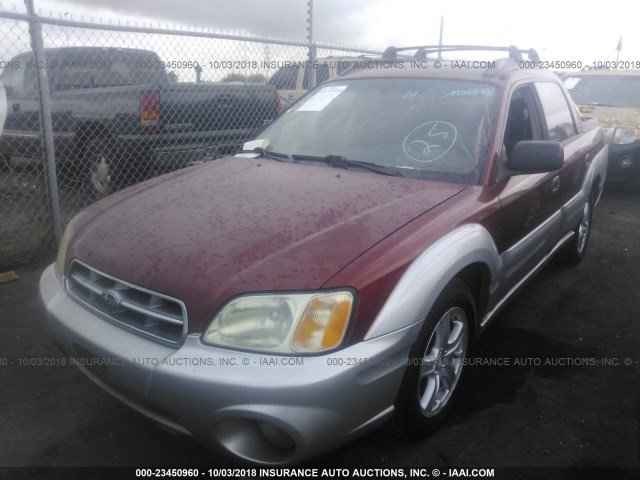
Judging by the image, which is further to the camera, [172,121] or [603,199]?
[603,199]

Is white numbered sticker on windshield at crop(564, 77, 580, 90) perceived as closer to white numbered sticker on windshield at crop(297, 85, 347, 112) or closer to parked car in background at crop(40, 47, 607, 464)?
parked car in background at crop(40, 47, 607, 464)

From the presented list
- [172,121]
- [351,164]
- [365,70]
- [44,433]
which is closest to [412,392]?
[351,164]

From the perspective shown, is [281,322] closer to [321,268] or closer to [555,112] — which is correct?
[321,268]

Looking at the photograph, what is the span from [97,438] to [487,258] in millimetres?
2020

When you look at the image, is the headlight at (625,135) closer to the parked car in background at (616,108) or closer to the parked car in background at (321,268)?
the parked car in background at (616,108)

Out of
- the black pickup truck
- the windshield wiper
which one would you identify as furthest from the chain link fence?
the windshield wiper

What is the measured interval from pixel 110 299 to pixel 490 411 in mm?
1886

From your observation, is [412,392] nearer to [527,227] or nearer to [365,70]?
[527,227]

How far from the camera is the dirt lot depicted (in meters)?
2.30

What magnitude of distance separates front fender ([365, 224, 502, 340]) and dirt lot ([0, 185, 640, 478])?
73cm

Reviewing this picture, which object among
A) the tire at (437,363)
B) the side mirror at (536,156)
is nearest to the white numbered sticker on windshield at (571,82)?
the side mirror at (536,156)

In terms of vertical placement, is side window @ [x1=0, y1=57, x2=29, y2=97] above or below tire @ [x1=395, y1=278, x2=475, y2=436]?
above

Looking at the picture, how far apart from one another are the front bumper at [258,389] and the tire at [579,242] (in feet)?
9.73

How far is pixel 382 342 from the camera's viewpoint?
1901mm
